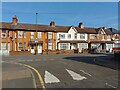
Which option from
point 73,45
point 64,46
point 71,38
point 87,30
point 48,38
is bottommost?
point 64,46

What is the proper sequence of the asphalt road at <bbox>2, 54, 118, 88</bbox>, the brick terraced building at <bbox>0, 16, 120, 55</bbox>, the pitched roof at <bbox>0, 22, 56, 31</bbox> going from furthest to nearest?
1. the pitched roof at <bbox>0, 22, 56, 31</bbox>
2. the brick terraced building at <bbox>0, 16, 120, 55</bbox>
3. the asphalt road at <bbox>2, 54, 118, 88</bbox>

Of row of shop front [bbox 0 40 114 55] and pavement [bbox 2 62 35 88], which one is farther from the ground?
row of shop front [bbox 0 40 114 55]

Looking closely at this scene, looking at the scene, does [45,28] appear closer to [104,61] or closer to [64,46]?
[64,46]

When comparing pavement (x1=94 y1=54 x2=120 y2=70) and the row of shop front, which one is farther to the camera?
the row of shop front

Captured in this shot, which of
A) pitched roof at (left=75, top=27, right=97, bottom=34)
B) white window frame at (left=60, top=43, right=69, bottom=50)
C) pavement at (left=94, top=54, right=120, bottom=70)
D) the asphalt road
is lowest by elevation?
the asphalt road

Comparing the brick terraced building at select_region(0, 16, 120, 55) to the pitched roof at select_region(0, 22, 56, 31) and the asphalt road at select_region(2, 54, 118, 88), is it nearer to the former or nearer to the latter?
the pitched roof at select_region(0, 22, 56, 31)

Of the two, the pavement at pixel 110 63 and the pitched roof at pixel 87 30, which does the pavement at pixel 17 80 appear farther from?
the pitched roof at pixel 87 30

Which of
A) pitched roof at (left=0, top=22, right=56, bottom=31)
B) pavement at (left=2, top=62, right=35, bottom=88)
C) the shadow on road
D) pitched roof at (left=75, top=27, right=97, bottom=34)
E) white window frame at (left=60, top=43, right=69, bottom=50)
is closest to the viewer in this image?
pavement at (left=2, top=62, right=35, bottom=88)

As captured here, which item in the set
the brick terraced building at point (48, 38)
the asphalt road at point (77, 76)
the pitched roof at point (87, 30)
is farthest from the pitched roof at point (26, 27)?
the asphalt road at point (77, 76)

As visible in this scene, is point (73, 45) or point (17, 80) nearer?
point (17, 80)

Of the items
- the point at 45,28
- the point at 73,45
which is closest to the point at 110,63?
the point at 45,28

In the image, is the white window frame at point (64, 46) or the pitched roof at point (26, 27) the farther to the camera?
the white window frame at point (64, 46)

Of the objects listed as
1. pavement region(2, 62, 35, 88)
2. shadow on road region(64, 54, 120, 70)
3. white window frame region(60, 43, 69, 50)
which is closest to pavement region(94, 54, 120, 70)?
shadow on road region(64, 54, 120, 70)

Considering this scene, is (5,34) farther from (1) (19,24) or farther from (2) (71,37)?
(2) (71,37)
